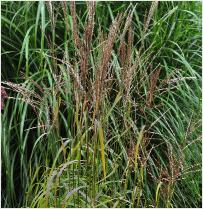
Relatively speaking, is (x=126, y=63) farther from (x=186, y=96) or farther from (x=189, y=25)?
(x=189, y=25)

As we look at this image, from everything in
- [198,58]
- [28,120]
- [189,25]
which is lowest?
[28,120]

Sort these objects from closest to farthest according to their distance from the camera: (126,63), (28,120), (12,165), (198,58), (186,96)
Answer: (126,63)
(12,165)
(28,120)
(186,96)
(198,58)

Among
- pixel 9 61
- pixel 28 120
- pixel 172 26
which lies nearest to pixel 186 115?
pixel 172 26

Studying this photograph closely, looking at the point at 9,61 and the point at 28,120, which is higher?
the point at 9,61

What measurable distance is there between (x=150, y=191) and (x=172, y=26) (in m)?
1.03

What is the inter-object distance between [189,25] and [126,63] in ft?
4.93

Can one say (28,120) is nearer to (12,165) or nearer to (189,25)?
(12,165)

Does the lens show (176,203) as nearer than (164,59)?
Yes

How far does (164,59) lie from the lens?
293cm

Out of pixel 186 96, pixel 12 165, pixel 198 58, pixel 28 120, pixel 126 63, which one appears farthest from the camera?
pixel 198 58

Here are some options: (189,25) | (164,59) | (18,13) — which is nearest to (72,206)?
(164,59)

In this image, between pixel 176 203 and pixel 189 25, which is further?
pixel 189 25

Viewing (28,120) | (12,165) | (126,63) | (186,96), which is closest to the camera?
(126,63)

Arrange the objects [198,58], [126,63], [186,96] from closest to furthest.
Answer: [126,63]
[186,96]
[198,58]
